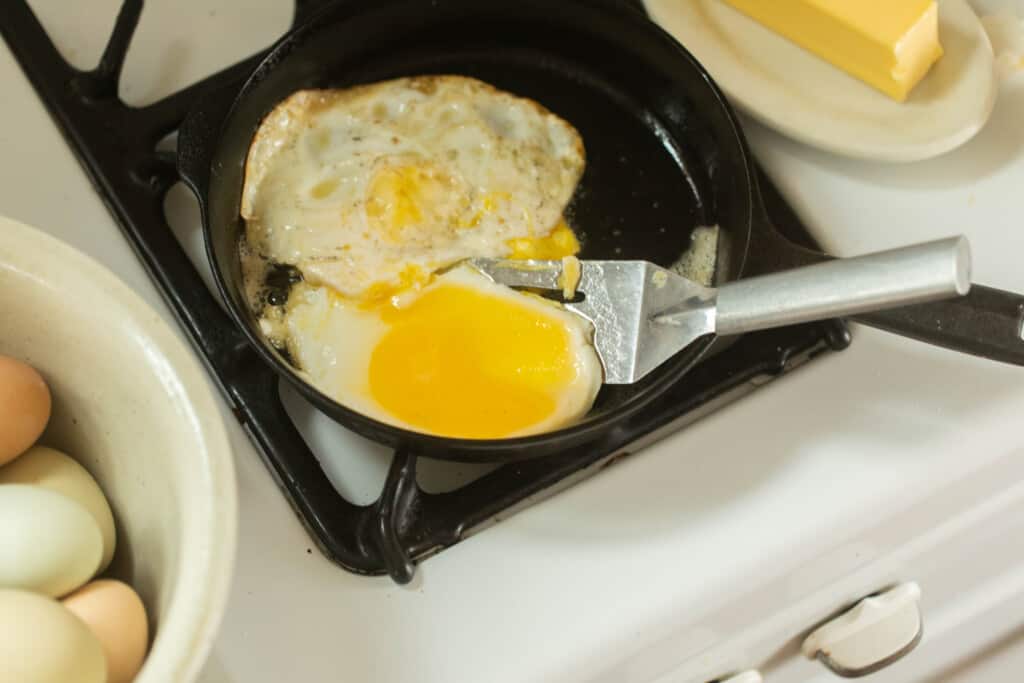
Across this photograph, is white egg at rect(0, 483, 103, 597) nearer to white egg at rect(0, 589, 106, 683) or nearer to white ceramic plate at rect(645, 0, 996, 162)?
white egg at rect(0, 589, 106, 683)

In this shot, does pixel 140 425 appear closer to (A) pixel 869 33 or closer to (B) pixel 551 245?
(B) pixel 551 245

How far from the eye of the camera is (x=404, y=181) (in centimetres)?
66

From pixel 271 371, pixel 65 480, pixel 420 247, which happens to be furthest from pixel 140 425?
pixel 420 247

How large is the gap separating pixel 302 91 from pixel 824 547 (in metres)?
0.45

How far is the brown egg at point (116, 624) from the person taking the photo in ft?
1.32

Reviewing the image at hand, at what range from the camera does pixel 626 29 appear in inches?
27.8

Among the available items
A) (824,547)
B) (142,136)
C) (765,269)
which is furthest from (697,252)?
(142,136)

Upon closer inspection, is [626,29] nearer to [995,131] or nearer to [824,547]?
[995,131]

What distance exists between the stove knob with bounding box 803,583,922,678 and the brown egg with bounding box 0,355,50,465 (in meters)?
0.50

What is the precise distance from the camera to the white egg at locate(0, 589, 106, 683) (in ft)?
1.17

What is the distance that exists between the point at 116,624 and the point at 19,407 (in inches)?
4.2

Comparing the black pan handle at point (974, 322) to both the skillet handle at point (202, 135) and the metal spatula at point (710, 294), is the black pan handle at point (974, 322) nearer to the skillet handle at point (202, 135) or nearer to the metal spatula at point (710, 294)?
→ the metal spatula at point (710, 294)

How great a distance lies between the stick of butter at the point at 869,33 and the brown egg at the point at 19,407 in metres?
0.54

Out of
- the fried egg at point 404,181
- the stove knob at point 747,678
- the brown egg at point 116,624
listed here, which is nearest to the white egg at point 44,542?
the brown egg at point 116,624
